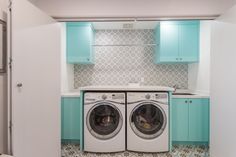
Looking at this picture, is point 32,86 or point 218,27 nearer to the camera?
point 32,86

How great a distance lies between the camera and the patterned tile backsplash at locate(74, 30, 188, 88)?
356 centimetres

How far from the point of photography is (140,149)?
8.29 ft

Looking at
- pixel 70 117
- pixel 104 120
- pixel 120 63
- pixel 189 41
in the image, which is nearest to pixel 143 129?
pixel 104 120

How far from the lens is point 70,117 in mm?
2861

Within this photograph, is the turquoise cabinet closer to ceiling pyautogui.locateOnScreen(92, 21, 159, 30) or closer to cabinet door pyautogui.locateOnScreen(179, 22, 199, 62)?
ceiling pyautogui.locateOnScreen(92, 21, 159, 30)

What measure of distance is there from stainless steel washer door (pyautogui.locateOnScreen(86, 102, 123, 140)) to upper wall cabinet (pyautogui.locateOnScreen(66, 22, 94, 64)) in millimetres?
1044

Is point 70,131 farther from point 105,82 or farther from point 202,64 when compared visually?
point 202,64

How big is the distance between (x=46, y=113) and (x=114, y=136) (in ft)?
3.72

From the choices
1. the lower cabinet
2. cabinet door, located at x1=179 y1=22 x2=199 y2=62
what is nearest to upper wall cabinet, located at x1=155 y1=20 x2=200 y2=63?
cabinet door, located at x1=179 y1=22 x2=199 y2=62

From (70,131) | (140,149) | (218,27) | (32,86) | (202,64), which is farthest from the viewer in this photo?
(202,64)

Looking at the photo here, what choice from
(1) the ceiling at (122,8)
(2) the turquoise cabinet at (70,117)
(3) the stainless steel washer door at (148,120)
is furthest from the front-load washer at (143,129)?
(1) the ceiling at (122,8)

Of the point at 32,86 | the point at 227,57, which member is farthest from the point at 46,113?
the point at 227,57

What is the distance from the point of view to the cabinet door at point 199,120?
9.21 feet

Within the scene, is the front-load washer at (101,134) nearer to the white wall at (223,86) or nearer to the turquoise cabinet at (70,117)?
the turquoise cabinet at (70,117)
